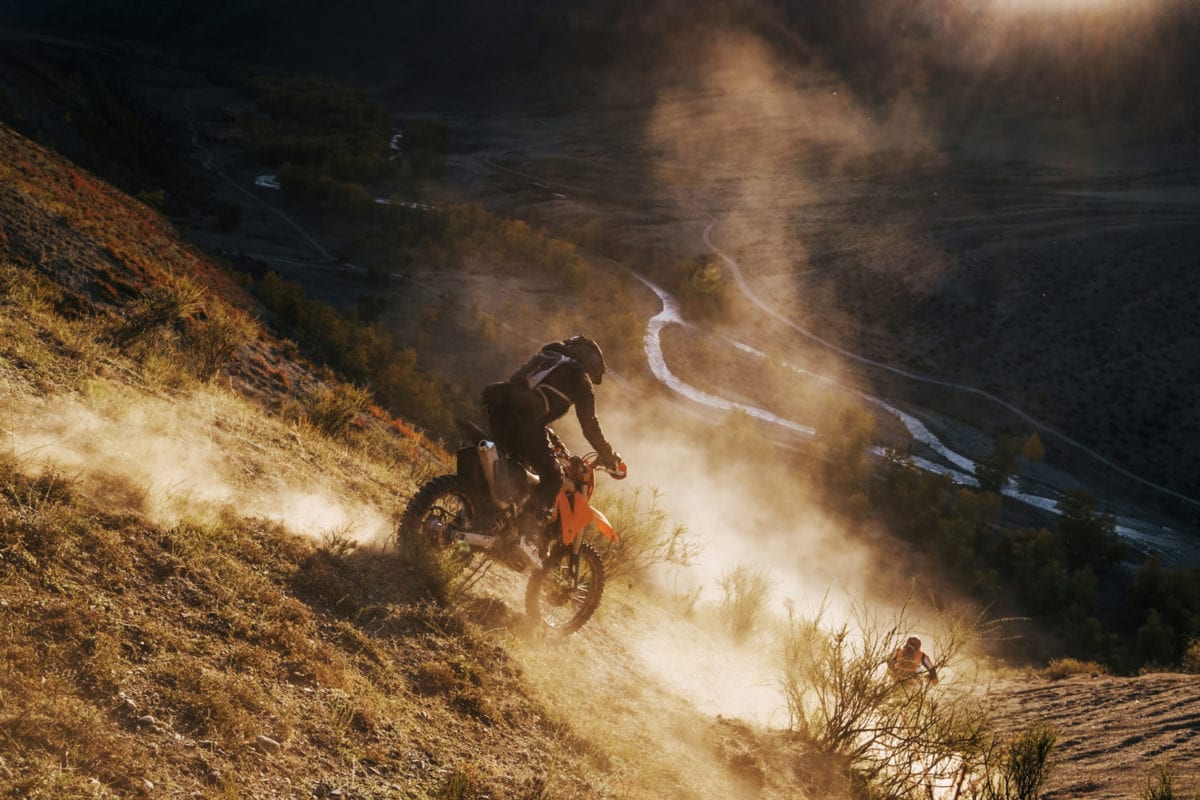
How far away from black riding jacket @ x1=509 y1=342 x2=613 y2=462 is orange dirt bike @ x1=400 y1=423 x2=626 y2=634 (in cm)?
35

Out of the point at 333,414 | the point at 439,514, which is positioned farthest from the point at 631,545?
the point at 333,414

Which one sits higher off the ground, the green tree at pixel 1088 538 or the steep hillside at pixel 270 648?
the green tree at pixel 1088 538

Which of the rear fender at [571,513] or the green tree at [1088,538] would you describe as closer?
the rear fender at [571,513]

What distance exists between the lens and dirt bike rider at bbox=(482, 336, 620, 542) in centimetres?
614

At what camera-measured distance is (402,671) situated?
5078mm

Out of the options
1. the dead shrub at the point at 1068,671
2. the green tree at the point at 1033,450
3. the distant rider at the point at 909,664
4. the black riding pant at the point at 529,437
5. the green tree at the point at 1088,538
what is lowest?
the black riding pant at the point at 529,437

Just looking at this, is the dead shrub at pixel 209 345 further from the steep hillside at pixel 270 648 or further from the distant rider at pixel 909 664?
the distant rider at pixel 909 664

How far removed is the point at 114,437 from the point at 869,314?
50.2 m

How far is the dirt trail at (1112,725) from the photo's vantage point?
6195 mm

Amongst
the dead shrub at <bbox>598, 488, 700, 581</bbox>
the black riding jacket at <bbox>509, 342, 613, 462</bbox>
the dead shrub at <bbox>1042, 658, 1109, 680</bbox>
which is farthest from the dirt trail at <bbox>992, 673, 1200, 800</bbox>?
the black riding jacket at <bbox>509, 342, 613, 462</bbox>

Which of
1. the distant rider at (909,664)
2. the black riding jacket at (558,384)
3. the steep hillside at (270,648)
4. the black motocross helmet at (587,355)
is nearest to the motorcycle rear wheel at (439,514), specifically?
the steep hillside at (270,648)

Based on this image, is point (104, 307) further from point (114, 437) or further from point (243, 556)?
point (243, 556)

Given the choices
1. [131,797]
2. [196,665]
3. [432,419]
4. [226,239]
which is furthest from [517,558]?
[226,239]

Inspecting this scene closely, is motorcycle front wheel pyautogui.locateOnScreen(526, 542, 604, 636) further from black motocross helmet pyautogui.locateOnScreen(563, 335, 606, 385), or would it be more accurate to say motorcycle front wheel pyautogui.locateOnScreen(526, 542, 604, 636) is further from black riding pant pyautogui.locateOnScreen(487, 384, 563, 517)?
black motocross helmet pyautogui.locateOnScreen(563, 335, 606, 385)
